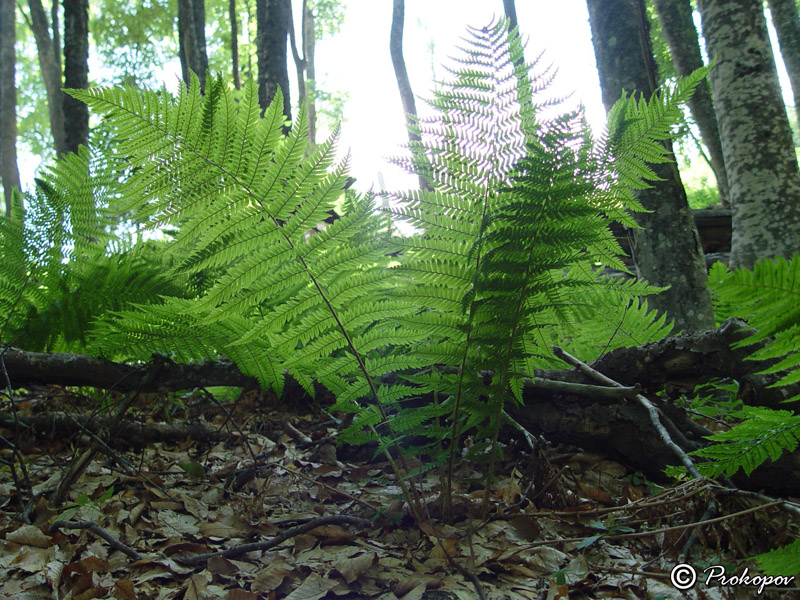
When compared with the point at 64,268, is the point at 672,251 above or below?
below

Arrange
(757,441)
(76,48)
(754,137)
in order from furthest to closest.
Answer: (76,48) < (754,137) < (757,441)

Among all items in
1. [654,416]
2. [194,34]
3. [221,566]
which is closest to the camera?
[221,566]

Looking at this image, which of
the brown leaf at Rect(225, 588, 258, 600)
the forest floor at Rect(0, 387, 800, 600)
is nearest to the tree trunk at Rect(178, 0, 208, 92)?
the forest floor at Rect(0, 387, 800, 600)

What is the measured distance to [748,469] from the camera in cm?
111

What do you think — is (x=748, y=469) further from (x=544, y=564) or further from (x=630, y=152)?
(x=630, y=152)

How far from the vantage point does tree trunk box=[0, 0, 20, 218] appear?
13266 mm

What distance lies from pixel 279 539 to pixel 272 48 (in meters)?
6.43

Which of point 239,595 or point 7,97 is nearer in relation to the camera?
point 239,595

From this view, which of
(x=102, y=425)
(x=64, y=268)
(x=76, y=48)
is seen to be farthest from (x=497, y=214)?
(x=76, y=48)

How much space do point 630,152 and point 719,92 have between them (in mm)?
3855

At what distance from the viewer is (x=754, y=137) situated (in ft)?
13.6

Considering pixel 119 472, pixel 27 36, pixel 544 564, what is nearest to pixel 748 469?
pixel 544 564

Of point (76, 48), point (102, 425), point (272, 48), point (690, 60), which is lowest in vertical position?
point (102, 425)

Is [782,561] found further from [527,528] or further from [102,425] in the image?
[102,425]
